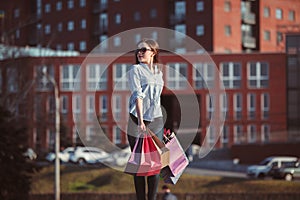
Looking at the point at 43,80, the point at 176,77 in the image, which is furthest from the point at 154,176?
the point at 43,80

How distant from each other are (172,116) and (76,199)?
830 inches

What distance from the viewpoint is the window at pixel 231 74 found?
56.1 m

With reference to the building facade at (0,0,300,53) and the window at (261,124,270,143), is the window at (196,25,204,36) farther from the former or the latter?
the window at (261,124,270,143)

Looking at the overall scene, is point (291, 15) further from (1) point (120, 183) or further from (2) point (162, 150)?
(2) point (162, 150)

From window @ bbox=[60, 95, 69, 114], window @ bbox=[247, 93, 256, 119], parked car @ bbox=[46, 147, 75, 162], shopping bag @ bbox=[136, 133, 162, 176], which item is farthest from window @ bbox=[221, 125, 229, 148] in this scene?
shopping bag @ bbox=[136, 133, 162, 176]

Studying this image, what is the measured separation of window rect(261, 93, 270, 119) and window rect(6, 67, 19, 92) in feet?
65.7

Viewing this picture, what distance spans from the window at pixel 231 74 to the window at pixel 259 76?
947 mm

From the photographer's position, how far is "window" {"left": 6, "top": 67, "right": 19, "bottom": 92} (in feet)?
141

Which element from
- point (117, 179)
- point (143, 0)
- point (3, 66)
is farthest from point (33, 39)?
point (117, 179)

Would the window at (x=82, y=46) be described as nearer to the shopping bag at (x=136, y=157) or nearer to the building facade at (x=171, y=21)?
the building facade at (x=171, y=21)

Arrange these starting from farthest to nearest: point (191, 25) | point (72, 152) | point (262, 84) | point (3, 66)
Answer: point (191, 25)
point (262, 84)
point (72, 152)
point (3, 66)

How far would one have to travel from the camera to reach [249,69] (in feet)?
191

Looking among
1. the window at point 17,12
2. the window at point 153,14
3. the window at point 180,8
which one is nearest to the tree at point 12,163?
the window at point 153,14

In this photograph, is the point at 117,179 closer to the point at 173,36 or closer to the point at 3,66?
the point at 3,66
